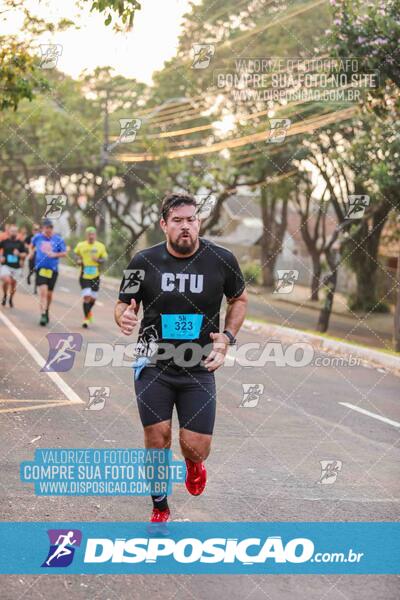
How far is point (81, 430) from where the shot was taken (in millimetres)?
9094

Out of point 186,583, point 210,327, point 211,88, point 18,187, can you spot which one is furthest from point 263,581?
point 18,187

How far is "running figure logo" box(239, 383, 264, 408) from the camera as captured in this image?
11344mm

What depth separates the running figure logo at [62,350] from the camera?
13.5 m

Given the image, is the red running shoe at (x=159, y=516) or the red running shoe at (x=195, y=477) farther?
the red running shoe at (x=195, y=477)

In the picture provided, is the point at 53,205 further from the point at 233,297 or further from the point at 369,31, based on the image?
the point at 233,297

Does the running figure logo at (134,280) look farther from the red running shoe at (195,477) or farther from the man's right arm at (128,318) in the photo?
the red running shoe at (195,477)

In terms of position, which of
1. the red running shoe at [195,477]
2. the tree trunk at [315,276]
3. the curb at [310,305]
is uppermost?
the red running shoe at [195,477]

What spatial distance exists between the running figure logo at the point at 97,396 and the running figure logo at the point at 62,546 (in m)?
4.41

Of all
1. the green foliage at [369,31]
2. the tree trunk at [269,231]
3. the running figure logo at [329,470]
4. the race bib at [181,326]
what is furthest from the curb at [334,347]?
the tree trunk at [269,231]

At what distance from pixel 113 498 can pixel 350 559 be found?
6.21 feet

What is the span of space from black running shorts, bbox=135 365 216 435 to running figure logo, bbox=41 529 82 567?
805 millimetres

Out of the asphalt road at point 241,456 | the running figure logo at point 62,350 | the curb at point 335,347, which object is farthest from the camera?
the curb at point 335,347

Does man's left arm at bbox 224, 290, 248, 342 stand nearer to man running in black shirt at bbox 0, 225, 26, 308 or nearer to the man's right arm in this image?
the man's right arm

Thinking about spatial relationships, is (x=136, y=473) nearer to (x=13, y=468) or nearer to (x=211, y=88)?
(x=13, y=468)
